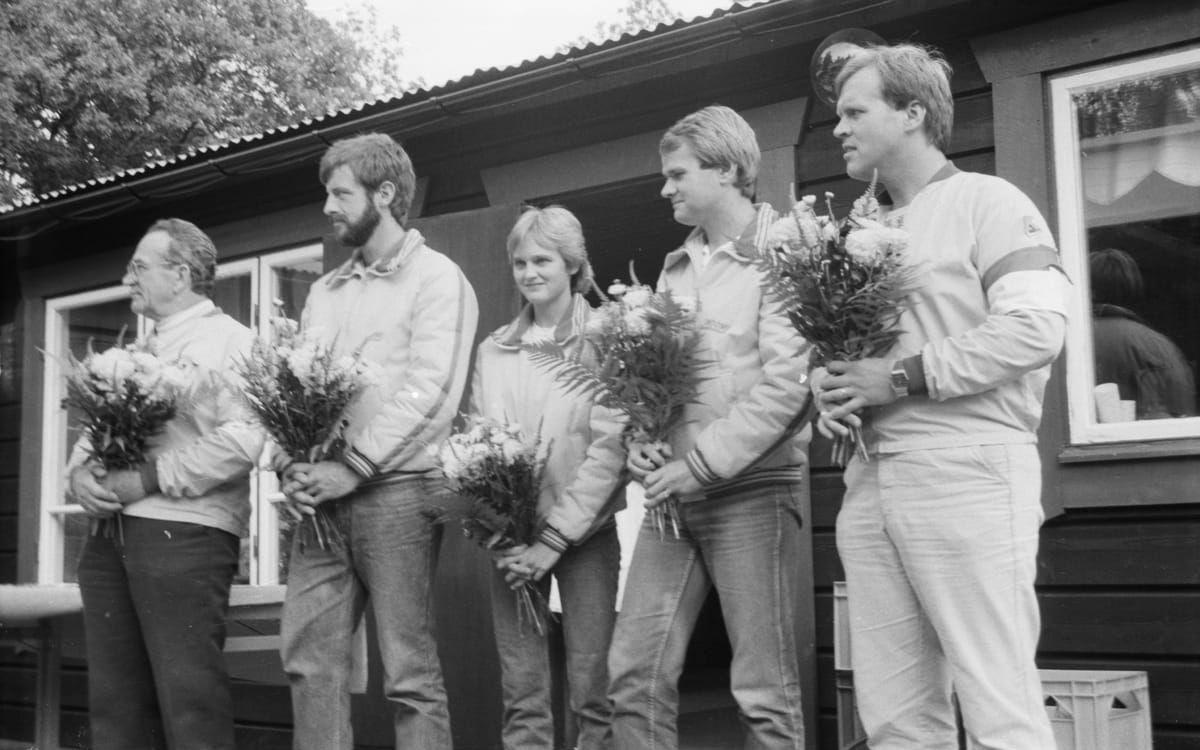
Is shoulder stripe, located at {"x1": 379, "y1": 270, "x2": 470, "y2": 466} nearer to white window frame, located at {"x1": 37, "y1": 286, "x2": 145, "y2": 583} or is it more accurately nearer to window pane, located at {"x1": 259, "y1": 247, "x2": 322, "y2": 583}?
window pane, located at {"x1": 259, "y1": 247, "x2": 322, "y2": 583}

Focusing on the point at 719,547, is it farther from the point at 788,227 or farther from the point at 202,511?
the point at 202,511

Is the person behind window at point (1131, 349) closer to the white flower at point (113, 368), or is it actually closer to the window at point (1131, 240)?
the window at point (1131, 240)

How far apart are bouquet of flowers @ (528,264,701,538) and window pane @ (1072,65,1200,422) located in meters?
1.62

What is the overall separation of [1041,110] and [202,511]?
9.69ft

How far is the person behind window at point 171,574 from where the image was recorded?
159 inches

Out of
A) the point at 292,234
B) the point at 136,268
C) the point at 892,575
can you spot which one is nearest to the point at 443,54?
the point at 292,234

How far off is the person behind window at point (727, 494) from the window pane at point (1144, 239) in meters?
1.33

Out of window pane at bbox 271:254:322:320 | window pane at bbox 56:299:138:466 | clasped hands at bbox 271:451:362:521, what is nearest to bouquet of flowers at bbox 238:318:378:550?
clasped hands at bbox 271:451:362:521

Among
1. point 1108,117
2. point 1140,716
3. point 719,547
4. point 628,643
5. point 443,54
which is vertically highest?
point 443,54

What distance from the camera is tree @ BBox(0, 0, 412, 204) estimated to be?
1672 centimetres

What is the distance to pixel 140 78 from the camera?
17.8 meters

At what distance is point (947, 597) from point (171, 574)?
2420 millimetres

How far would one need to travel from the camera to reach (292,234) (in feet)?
21.6

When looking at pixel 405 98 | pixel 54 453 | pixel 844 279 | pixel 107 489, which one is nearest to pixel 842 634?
pixel 844 279
